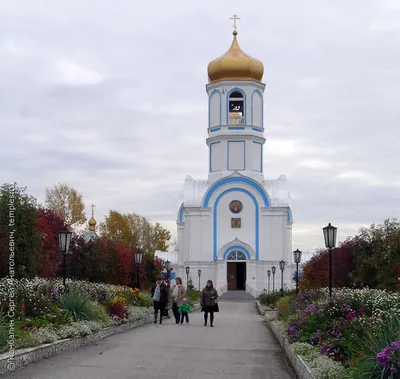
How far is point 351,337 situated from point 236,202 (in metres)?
39.8

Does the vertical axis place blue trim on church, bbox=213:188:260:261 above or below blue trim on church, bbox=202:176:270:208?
below

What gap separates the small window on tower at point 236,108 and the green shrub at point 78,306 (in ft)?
117

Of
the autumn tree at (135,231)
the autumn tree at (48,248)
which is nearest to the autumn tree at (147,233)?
the autumn tree at (135,231)

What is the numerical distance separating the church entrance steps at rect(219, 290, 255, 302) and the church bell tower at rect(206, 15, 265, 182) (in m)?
8.52

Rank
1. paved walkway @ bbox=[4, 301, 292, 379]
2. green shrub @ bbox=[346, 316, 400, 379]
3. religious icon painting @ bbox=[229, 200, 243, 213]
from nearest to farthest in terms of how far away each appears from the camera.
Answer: green shrub @ bbox=[346, 316, 400, 379]
paved walkway @ bbox=[4, 301, 292, 379]
religious icon painting @ bbox=[229, 200, 243, 213]

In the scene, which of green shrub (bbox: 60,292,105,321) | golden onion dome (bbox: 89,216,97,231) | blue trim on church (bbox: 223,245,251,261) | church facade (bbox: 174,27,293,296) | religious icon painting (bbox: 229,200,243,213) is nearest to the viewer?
green shrub (bbox: 60,292,105,321)

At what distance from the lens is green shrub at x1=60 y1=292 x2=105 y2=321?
14.4 metres

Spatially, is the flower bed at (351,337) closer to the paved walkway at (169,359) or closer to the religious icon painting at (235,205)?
the paved walkway at (169,359)

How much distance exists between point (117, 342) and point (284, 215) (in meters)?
36.2

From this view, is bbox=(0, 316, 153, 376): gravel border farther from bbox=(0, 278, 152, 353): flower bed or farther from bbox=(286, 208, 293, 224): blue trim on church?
bbox=(286, 208, 293, 224): blue trim on church

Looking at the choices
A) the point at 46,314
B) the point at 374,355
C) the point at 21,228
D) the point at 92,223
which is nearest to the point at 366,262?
the point at 21,228

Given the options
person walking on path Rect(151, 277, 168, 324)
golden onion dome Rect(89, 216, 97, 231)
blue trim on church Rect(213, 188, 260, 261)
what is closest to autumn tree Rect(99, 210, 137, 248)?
golden onion dome Rect(89, 216, 97, 231)

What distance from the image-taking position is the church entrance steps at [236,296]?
1737 inches

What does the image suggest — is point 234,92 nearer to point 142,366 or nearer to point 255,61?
point 255,61
